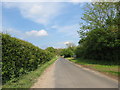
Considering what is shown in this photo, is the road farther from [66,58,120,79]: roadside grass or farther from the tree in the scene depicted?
the tree

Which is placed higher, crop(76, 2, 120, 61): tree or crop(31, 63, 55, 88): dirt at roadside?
crop(76, 2, 120, 61): tree

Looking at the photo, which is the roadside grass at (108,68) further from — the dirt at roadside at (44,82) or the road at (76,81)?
the dirt at roadside at (44,82)

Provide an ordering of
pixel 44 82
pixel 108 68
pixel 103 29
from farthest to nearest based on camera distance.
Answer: pixel 103 29, pixel 108 68, pixel 44 82

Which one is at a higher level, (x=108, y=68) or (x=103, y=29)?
(x=103, y=29)

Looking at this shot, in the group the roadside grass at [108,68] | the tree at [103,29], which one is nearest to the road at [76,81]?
the roadside grass at [108,68]

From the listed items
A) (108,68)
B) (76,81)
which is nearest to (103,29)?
(108,68)

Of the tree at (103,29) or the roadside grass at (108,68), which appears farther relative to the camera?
the tree at (103,29)

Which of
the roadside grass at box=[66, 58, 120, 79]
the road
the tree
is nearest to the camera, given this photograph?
the road

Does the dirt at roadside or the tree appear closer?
the dirt at roadside

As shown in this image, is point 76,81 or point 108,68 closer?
point 76,81

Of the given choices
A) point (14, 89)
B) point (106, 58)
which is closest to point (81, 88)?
point (14, 89)

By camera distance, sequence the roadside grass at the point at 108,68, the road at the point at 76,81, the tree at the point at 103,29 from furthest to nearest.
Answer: the tree at the point at 103,29
the roadside grass at the point at 108,68
the road at the point at 76,81

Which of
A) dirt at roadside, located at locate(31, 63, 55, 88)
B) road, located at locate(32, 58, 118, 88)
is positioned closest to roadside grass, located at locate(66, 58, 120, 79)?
road, located at locate(32, 58, 118, 88)

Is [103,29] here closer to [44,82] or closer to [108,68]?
[108,68]
